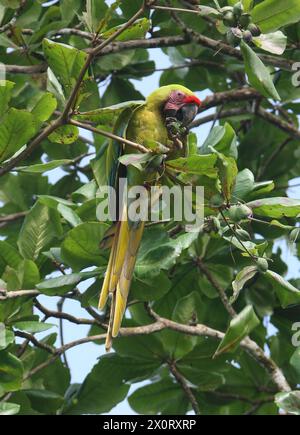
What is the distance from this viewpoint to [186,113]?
238cm

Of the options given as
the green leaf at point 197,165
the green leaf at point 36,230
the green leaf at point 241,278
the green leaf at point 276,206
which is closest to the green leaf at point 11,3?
the green leaf at point 36,230

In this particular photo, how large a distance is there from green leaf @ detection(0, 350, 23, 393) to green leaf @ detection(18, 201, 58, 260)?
34 centimetres

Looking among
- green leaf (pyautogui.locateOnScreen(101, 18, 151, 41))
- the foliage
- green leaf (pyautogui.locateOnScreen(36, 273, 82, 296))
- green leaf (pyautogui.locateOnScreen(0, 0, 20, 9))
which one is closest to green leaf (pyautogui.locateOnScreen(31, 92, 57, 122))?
the foliage

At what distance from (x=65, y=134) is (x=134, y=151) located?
0.49 m

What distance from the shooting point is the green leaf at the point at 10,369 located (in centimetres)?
185

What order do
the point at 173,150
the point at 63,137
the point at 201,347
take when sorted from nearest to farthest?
the point at 63,137, the point at 173,150, the point at 201,347

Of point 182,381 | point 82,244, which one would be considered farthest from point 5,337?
point 182,381

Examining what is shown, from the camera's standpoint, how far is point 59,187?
300 cm

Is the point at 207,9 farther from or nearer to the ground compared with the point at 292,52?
nearer to the ground

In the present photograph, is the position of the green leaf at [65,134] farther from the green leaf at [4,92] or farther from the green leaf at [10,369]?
the green leaf at [10,369]

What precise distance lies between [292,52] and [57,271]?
1.12m

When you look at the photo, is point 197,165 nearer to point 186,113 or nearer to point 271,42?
point 271,42

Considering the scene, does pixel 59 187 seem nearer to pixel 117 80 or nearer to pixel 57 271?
pixel 117 80

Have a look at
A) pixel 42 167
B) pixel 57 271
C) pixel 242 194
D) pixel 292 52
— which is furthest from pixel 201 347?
pixel 292 52
